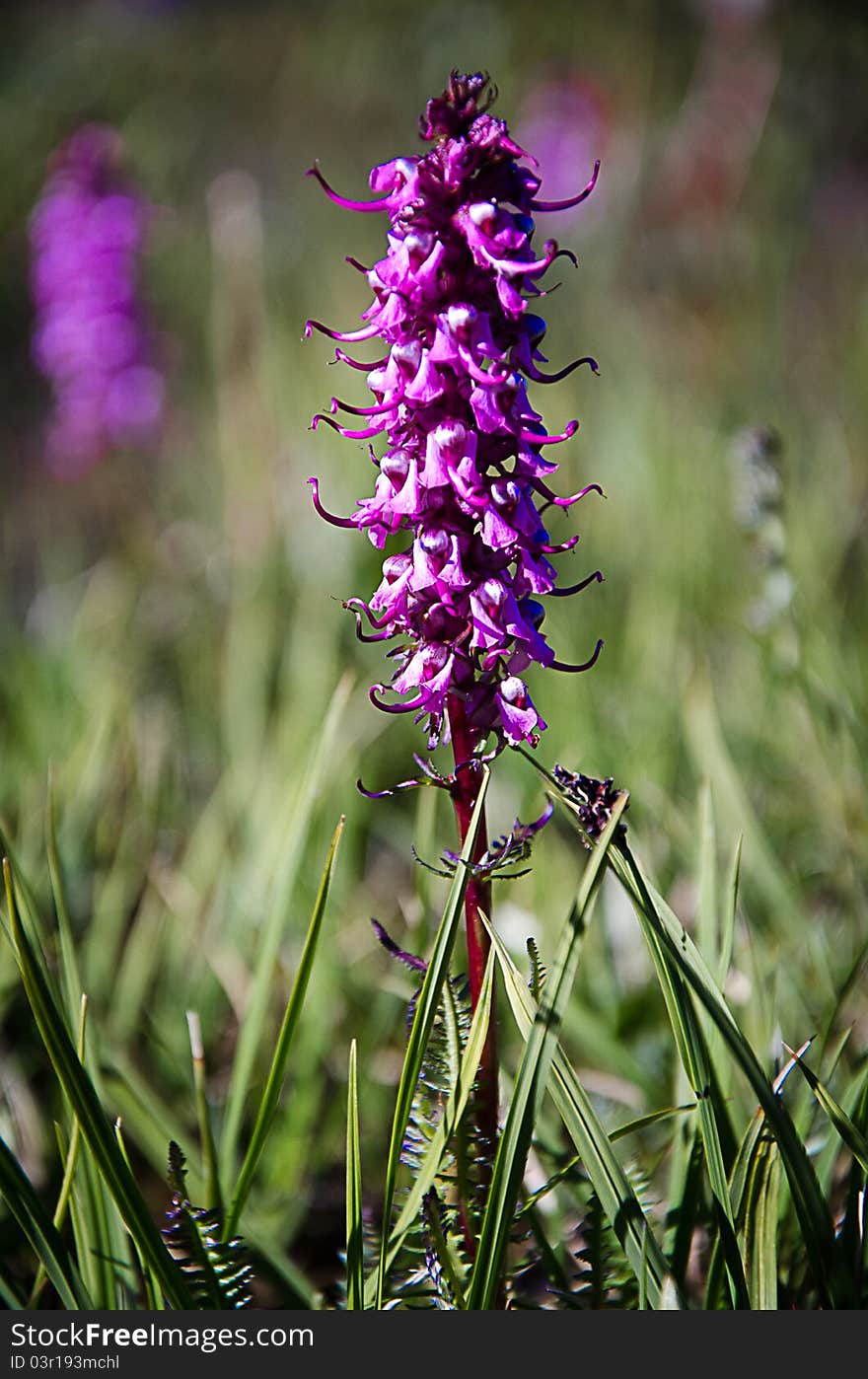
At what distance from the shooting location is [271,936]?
131cm

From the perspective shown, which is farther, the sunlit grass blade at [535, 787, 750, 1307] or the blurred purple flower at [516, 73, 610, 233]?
the blurred purple flower at [516, 73, 610, 233]

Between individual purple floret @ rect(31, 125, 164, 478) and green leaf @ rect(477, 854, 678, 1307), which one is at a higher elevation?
individual purple floret @ rect(31, 125, 164, 478)

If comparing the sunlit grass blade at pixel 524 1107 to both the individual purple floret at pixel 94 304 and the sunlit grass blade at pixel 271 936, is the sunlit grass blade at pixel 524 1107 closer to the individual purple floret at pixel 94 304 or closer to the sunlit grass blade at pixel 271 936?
the sunlit grass blade at pixel 271 936

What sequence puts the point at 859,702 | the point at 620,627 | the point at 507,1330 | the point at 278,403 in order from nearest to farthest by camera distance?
the point at 507,1330 → the point at 859,702 → the point at 620,627 → the point at 278,403

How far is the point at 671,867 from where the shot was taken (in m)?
1.96

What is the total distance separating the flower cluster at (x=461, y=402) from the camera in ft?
2.92

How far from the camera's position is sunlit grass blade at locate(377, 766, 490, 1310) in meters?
0.93

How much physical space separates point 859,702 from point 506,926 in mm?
870

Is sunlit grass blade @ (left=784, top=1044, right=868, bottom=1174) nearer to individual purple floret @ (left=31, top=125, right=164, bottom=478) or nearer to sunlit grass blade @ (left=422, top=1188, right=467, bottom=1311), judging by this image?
sunlit grass blade @ (left=422, top=1188, right=467, bottom=1311)

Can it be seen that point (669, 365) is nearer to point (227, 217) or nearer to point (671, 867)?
point (227, 217)

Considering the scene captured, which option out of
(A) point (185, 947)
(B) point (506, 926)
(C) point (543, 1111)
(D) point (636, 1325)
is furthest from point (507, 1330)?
(A) point (185, 947)

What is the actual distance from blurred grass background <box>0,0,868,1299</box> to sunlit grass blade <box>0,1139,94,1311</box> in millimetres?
240

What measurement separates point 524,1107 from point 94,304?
379 cm

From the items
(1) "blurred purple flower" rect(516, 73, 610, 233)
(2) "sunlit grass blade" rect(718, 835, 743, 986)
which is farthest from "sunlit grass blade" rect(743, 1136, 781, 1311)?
(1) "blurred purple flower" rect(516, 73, 610, 233)
